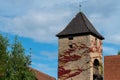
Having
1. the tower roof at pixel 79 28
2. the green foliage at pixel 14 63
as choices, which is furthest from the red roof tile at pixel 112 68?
the green foliage at pixel 14 63

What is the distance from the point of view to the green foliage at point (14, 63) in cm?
2973

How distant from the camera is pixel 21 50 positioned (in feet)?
105

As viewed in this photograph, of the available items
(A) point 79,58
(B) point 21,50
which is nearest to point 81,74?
(A) point 79,58

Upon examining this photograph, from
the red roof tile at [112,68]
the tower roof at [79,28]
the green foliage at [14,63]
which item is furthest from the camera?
the tower roof at [79,28]

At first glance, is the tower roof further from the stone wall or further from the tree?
the tree

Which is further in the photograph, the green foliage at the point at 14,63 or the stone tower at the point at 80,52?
the stone tower at the point at 80,52

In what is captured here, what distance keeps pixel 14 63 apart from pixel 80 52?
358 inches

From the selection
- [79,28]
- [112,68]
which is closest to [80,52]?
[79,28]

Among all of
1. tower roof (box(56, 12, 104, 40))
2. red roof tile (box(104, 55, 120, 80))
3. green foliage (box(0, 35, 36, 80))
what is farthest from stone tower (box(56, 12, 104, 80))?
green foliage (box(0, 35, 36, 80))

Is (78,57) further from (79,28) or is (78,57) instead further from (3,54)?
(3,54)

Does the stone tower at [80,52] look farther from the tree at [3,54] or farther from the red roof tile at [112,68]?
the tree at [3,54]

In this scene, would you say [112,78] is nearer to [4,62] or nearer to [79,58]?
[79,58]

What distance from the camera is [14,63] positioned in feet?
101

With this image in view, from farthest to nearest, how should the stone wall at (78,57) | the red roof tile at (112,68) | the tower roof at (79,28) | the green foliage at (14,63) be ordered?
the tower roof at (79,28) → the stone wall at (78,57) → the red roof tile at (112,68) → the green foliage at (14,63)
